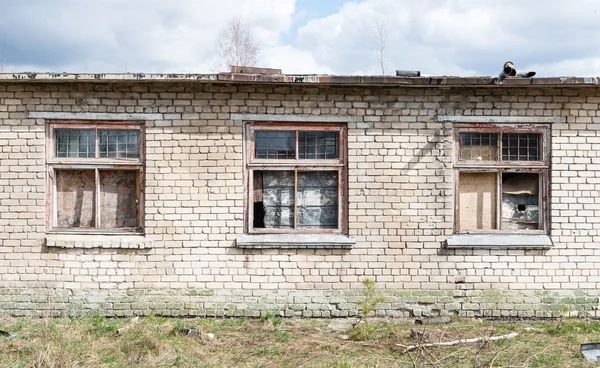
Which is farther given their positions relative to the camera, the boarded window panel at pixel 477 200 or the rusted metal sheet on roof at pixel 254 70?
the boarded window panel at pixel 477 200

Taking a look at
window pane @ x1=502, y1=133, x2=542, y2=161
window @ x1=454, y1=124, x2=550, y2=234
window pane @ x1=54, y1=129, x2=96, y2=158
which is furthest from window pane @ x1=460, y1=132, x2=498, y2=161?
window pane @ x1=54, y1=129, x2=96, y2=158

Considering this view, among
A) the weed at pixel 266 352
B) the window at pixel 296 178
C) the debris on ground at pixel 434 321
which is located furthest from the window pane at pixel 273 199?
the debris on ground at pixel 434 321

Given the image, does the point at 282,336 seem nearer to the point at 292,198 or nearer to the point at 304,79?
the point at 292,198

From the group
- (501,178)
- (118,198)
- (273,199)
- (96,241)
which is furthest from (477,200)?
(96,241)

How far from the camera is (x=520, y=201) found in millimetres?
7258

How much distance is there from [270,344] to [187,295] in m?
1.54

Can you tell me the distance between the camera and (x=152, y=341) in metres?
5.73

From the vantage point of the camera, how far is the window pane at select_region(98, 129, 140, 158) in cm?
711

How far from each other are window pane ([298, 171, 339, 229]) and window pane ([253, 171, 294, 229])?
0.13m

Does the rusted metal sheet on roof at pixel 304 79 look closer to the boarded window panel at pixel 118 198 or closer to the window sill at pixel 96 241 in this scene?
the boarded window panel at pixel 118 198

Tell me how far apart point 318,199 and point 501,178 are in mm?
2435

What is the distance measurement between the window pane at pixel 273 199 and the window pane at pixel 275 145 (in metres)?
0.23

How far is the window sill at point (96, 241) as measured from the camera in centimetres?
696

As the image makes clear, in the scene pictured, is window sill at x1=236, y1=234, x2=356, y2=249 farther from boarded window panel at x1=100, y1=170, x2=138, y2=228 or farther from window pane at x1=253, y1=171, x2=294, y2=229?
boarded window panel at x1=100, y1=170, x2=138, y2=228
